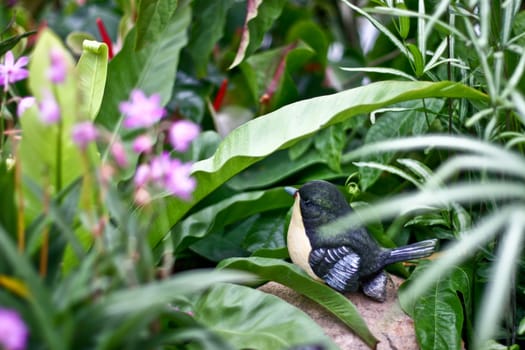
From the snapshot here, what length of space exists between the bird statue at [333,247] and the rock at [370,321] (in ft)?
0.18

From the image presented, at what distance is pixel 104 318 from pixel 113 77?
0.99m

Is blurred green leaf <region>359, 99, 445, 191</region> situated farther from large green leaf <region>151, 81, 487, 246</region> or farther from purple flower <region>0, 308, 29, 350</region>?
A: purple flower <region>0, 308, 29, 350</region>

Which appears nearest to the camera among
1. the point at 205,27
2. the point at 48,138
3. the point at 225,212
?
the point at 48,138

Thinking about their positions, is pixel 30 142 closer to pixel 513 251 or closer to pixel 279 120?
pixel 279 120

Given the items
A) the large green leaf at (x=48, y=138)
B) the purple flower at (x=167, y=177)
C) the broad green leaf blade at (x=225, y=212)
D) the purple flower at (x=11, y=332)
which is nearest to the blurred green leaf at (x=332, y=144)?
the broad green leaf blade at (x=225, y=212)

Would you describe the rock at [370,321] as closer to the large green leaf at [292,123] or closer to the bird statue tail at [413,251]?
the bird statue tail at [413,251]

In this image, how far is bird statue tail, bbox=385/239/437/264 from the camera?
1.39 meters

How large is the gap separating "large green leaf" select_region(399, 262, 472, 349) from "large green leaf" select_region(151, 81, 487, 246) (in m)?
0.33

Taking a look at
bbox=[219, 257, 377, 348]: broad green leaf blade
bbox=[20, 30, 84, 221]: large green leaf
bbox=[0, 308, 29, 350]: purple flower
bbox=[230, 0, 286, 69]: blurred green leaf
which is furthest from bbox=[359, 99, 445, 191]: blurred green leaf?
bbox=[0, 308, 29, 350]: purple flower

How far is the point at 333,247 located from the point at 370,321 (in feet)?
0.49

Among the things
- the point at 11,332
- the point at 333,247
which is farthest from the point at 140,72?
the point at 11,332

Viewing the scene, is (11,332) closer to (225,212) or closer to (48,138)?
(48,138)

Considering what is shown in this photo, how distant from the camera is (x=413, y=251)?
1.41 meters

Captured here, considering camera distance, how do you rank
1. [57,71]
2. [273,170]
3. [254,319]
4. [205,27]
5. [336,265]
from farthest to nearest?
[205,27] → [273,170] → [336,265] → [254,319] → [57,71]
